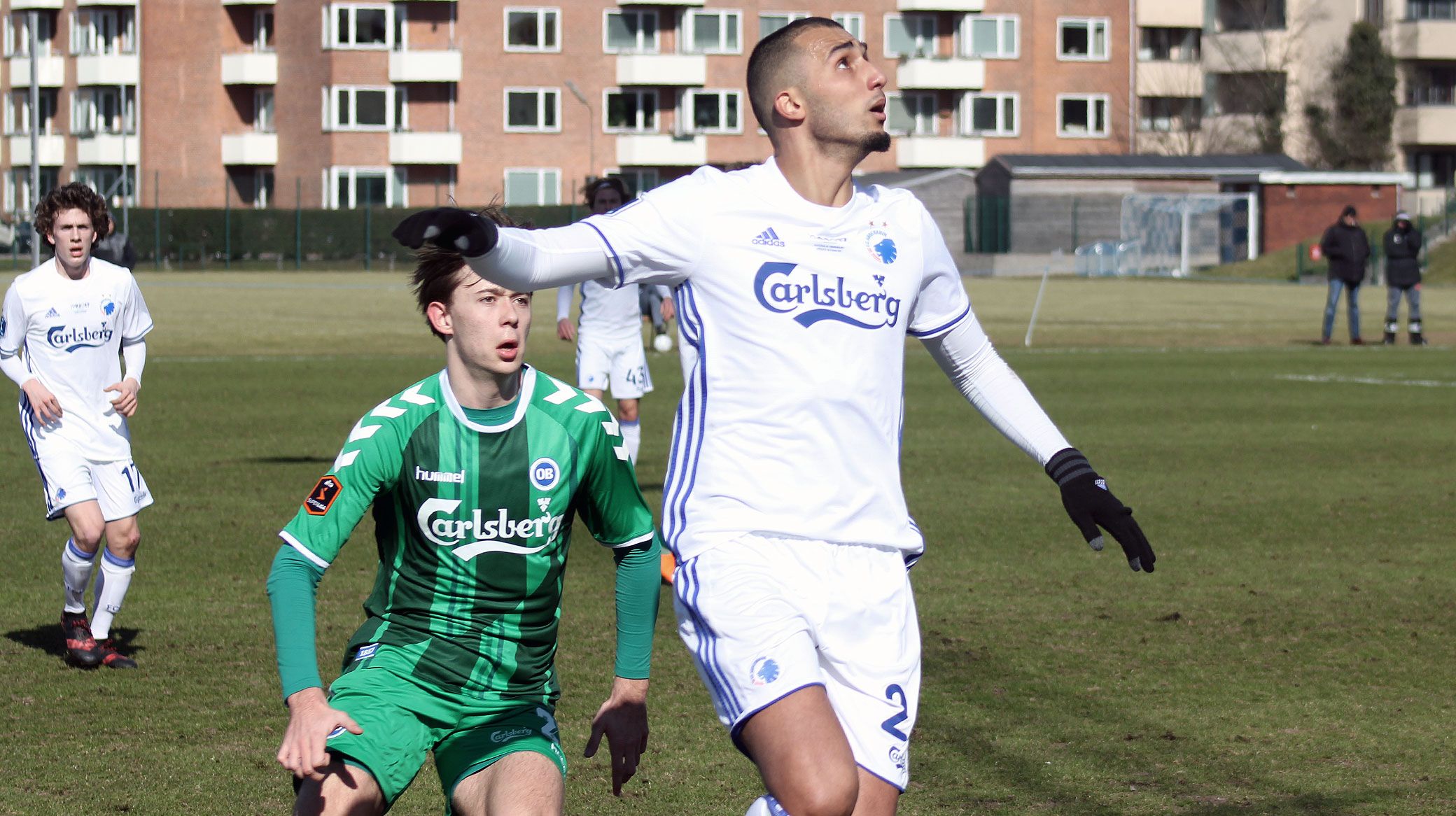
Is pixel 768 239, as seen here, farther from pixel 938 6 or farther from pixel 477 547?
pixel 938 6

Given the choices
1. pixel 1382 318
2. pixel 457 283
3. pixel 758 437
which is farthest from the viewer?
pixel 1382 318

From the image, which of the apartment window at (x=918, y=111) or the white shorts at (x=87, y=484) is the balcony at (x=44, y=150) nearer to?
the apartment window at (x=918, y=111)

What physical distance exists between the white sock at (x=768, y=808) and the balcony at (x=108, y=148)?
8208 cm

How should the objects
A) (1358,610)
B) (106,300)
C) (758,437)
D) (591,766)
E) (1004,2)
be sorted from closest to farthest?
(758,437)
(591,766)
(106,300)
(1358,610)
(1004,2)

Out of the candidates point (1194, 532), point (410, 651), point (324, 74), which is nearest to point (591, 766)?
point (410, 651)

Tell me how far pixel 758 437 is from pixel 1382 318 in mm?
34446

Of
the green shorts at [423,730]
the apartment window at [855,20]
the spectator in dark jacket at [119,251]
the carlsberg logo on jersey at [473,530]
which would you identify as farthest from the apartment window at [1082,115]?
the green shorts at [423,730]

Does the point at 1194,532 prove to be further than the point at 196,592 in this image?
Yes

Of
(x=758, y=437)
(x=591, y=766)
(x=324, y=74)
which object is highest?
(x=324, y=74)

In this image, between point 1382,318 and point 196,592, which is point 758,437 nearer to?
point 196,592

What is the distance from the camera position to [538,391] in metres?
4.28

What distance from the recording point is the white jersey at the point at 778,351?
3898 mm

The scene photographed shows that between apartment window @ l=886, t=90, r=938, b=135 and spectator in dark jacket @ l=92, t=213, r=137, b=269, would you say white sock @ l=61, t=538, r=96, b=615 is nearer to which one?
spectator in dark jacket @ l=92, t=213, r=137, b=269

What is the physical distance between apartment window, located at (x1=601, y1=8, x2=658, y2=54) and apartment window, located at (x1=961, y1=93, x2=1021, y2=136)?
1513cm
